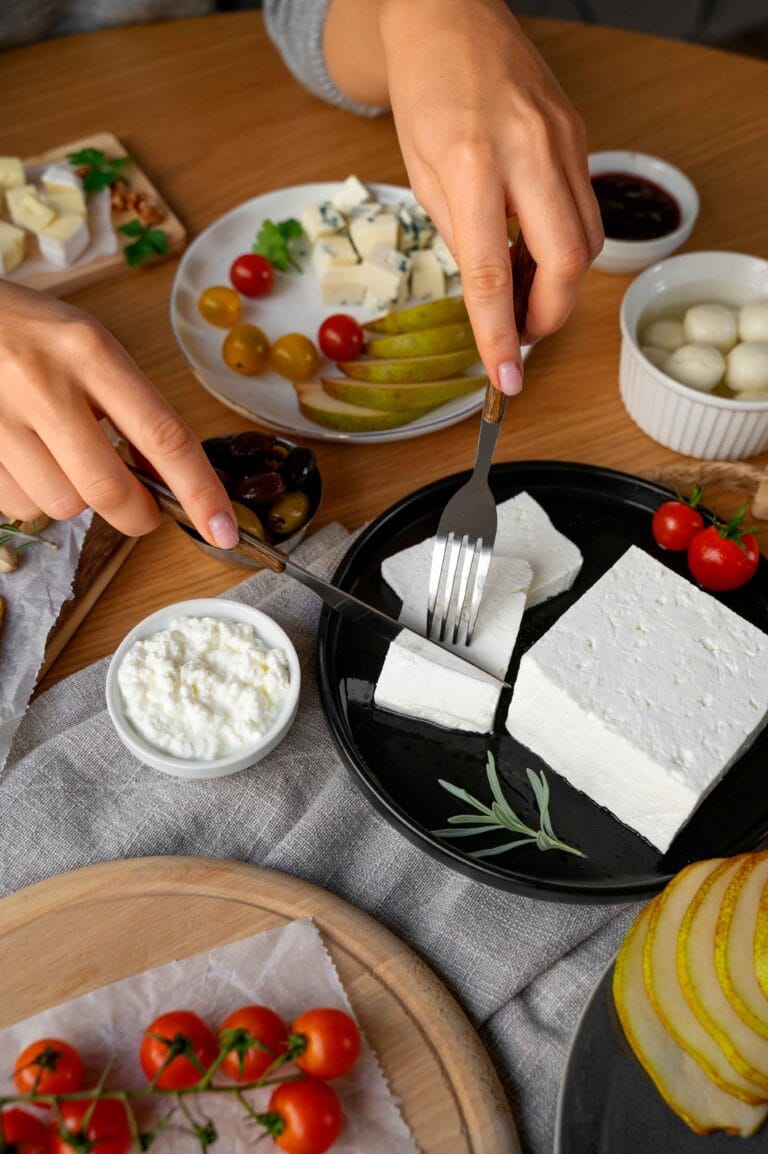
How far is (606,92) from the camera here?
232 centimetres

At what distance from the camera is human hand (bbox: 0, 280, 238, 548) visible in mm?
1248

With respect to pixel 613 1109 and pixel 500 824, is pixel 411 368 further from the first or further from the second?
pixel 613 1109

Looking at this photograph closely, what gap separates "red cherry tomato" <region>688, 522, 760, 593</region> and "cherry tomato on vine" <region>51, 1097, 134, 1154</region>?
1095 mm

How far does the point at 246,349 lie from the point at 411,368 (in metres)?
0.31

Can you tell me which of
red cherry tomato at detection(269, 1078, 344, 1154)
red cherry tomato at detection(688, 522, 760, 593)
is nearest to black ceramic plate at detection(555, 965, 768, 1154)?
red cherry tomato at detection(269, 1078, 344, 1154)

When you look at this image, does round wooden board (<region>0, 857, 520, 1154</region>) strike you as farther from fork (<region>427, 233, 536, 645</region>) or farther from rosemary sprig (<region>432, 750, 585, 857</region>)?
fork (<region>427, 233, 536, 645</region>)

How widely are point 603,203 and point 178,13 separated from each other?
126 centimetres

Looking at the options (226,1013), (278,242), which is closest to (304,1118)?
(226,1013)

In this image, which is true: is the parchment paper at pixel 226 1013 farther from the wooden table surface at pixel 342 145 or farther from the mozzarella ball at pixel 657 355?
the mozzarella ball at pixel 657 355

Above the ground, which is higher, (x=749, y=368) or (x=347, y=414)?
(x=749, y=368)

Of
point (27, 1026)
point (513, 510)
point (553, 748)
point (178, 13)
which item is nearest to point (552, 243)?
point (513, 510)

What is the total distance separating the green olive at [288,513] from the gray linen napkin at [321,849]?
261 mm

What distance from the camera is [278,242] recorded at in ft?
6.46

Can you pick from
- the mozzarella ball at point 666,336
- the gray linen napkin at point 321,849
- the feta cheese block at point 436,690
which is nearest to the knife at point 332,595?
the feta cheese block at point 436,690
